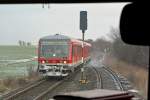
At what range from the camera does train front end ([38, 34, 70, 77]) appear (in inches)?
1108

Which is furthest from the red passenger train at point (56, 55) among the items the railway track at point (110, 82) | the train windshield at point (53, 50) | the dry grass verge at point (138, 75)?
the dry grass verge at point (138, 75)

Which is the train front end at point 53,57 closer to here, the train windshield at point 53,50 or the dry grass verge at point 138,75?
the train windshield at point 53,50

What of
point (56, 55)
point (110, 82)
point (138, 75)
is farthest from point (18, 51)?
point (138, 75)

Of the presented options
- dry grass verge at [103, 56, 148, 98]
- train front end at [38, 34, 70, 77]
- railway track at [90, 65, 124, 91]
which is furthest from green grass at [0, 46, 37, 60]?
dry grass verge at [103, 56, 148, 98]

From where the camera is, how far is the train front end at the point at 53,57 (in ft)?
92.3

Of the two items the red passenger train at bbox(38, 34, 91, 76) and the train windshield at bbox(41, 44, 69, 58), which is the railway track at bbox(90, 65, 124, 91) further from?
the train windshield at bbox(41, 44, 69, 58)

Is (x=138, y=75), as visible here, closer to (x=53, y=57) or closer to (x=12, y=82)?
(x=12, y=82)

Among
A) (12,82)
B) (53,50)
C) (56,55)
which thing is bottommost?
(12,82)

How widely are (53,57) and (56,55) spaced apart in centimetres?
28

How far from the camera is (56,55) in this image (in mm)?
28750

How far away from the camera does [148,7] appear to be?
247 centimetres

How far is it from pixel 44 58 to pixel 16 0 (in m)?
24.7

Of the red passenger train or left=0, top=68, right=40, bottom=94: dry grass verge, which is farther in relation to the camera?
the red passenger train

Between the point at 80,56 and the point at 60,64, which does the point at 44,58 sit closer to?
the point at 60,64
